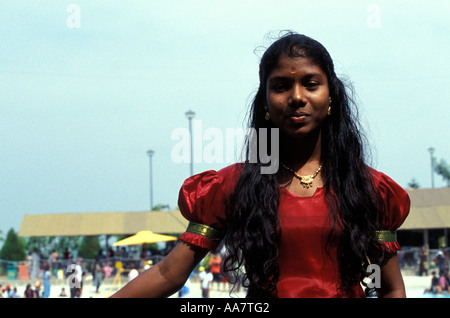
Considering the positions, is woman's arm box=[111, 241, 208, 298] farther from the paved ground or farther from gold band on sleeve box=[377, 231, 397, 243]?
the paved ground

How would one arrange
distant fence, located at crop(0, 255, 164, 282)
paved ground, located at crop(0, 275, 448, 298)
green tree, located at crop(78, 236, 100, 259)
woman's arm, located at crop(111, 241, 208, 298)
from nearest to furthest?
woman's arm, located at crop(111, 241, 208, 298)
paved ground, located at crop(0, 275, 448, 298)
distant fence, located at crop(0, 255, 164, 282)
green tree, located at crop(78, 236, 100, 259)

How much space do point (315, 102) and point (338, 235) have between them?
15.9 inches

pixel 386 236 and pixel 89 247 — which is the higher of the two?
pixel 386 236

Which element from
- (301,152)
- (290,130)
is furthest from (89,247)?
(290,130)

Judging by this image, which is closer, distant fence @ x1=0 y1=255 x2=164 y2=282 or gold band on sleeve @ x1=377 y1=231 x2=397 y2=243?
gold band on sleeve @ x1=377 y1=231 x2=397 y2=243

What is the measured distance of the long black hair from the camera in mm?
2012

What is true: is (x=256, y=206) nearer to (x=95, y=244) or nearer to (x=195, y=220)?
(x=195, y=220)

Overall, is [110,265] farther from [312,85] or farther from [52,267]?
[312,85]

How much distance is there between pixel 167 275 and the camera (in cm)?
201

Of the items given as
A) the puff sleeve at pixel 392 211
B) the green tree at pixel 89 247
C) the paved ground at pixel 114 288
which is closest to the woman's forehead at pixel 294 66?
the puff sleeve at pixel 392 211

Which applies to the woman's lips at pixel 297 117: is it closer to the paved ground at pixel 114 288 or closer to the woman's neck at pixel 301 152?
the woman's neck at pixel 301 152

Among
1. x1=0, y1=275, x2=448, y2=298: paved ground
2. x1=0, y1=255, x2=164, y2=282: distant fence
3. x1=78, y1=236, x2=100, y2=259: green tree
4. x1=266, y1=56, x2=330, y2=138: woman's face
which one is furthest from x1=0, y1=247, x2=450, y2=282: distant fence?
x1=78, y1=236, x2=100, y2=259: green tree

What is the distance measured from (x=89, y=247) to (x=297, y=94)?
6031 centimetres

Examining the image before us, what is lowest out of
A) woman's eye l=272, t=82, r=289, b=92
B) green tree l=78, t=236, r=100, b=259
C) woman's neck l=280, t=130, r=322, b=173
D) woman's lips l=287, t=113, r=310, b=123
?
green tree l=78, t=236, r=100, b=259
